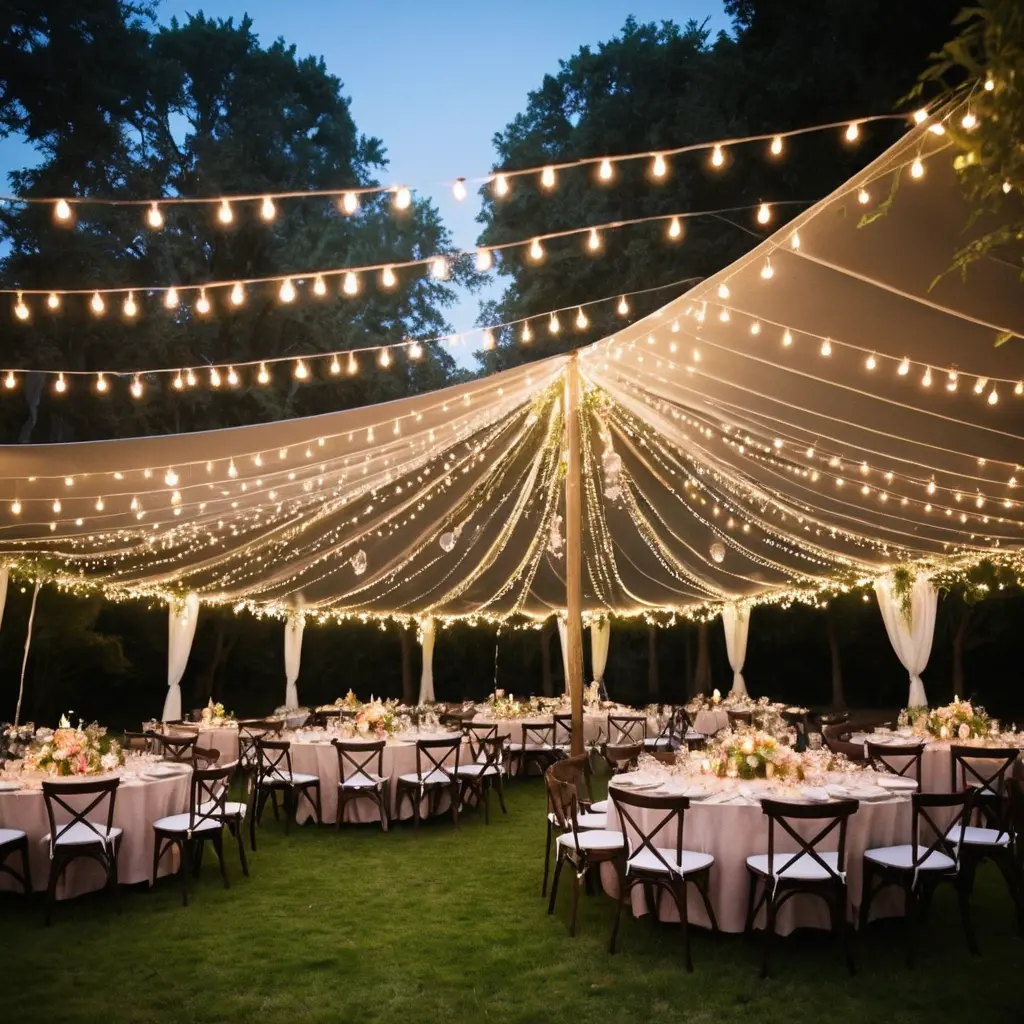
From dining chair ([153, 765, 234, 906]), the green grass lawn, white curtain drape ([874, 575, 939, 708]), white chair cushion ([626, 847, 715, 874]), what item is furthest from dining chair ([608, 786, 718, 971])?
white curtain drape ([874, 575, 939, 708])

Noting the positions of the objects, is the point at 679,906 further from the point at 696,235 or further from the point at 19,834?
the point at 696,235

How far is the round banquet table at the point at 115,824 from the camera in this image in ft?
17.8

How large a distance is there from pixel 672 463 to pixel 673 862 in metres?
4.35

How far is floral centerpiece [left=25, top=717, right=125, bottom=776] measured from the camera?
18.5ft

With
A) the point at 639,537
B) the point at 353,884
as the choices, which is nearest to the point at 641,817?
the point at 353,884

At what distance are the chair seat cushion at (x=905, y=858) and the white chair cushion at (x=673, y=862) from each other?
852mm

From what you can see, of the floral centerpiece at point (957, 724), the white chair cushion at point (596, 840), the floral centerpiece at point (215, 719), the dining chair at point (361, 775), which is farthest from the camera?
the floral centerpiece at point (215, 719)

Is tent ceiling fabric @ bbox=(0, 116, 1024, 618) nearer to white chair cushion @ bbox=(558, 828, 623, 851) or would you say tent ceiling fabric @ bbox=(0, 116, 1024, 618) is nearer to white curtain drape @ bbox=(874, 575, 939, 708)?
white curtain drape @ bbox=(874, 575, 939, 708)

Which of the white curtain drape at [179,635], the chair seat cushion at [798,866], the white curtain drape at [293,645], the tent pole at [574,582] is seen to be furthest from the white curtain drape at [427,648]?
the chair seat cushion at [798,866]

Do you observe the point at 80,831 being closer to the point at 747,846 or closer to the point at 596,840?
the point at 596,840

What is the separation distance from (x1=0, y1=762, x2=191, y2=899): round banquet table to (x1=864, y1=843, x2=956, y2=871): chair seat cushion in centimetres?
432

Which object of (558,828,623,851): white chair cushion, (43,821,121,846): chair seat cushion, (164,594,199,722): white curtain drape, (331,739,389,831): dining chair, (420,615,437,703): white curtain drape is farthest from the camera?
(420,615,437,703): white curtain drape

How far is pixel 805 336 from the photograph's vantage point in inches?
172

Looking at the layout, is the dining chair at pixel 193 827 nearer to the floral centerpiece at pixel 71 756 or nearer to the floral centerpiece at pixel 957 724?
the floral centerpiece at pixel 71 756
